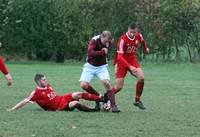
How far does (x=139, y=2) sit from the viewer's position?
139 ft

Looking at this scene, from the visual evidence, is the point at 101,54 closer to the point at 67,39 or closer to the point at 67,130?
the point at 67,130

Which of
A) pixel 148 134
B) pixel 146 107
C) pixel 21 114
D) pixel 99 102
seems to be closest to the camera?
pixel 148 134

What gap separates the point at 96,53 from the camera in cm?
1370

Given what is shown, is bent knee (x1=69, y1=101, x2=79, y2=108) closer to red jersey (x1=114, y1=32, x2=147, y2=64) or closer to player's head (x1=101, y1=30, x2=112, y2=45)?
player's head (x1=101, y1=30, x2=112, y2=45)

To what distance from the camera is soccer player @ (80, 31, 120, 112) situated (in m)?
13.8

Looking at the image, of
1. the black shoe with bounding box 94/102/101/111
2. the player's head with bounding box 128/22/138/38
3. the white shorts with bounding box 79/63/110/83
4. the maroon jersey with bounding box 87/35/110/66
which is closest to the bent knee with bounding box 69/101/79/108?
the black shoe with bounding box 94/102/101/111

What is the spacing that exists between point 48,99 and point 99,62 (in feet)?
4.53

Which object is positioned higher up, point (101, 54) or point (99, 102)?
point (101, 54)

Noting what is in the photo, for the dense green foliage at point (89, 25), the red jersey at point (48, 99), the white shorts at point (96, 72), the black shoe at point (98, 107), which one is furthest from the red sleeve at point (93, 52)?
the dense green foliage at point (89, 25)

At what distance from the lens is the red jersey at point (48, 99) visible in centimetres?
1366

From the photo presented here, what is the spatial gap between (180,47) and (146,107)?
2759 cm

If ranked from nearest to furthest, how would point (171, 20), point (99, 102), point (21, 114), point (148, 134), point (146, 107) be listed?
point (148, 134)
point (21, 114)
point (99, 102)
point (146, 107)
point (171, 20)

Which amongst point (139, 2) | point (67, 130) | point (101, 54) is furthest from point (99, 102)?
point (139, 2)

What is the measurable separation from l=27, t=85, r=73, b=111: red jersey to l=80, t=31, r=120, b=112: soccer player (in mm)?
741
